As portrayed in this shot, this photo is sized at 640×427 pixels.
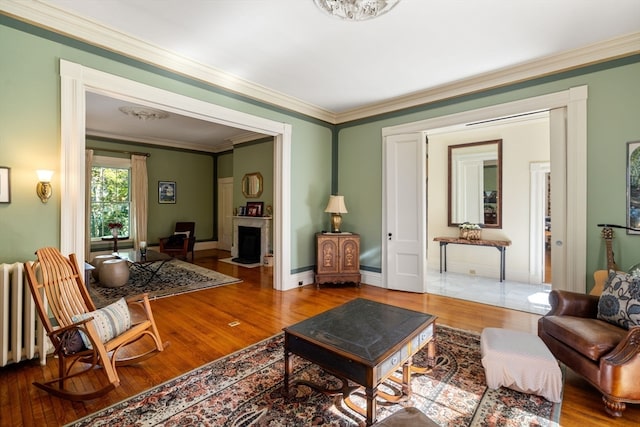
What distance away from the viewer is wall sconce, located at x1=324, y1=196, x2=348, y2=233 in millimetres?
5051

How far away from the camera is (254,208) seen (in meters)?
7.40

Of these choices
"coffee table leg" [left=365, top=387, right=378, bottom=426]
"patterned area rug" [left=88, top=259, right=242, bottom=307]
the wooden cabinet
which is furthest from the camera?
the wooden cabinet

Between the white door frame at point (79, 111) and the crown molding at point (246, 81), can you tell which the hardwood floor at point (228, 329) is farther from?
the crown molding at point (246, 81)

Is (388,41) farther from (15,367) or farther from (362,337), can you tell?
(15,367)

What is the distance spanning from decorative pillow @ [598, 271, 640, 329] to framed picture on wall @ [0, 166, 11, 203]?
487cm

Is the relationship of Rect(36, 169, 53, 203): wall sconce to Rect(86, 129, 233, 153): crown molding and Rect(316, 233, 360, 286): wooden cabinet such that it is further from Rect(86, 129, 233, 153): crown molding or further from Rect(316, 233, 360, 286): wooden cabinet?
Rect(86, 129, 233, 153): crown molding

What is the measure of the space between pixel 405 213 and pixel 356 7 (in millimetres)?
3019

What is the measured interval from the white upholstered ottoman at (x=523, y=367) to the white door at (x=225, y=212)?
25.3ft

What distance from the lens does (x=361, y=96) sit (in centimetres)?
453

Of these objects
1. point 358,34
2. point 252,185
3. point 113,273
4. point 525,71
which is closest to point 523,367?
point 358,34

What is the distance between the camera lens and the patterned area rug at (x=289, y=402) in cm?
183

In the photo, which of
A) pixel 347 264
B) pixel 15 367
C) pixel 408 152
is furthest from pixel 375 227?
pixel 15 367

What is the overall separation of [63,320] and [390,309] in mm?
2549

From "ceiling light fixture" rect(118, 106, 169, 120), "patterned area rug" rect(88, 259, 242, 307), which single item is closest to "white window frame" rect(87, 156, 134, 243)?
"patterned area rug" rect(88, 259, 242, 307)
